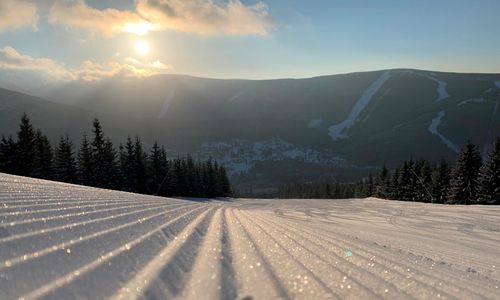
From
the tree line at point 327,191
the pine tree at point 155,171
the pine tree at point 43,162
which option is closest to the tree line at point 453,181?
the tree line at point 327,191

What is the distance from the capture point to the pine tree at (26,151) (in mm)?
28422

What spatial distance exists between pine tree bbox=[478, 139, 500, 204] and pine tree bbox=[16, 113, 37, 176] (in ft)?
171

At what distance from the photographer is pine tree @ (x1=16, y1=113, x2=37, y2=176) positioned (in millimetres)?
28422

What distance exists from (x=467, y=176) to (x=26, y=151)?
175ft

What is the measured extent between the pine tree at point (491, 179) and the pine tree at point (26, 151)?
2051 inches

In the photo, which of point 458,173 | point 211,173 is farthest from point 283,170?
point 458,173

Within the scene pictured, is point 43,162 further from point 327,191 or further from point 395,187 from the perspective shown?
point 327,191

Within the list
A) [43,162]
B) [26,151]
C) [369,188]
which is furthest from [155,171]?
[369,188]

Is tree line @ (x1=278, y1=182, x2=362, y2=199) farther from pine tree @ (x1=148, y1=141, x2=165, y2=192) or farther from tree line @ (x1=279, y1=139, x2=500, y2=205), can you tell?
pine tree @ (x1=148, y1=141, x2=165, y2=192)

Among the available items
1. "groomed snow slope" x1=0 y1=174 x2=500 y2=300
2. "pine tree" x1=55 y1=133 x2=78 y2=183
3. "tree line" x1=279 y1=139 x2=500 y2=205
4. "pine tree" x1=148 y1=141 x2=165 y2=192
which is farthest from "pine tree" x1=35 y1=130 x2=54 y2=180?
"tree line" x1=279 y1=139 x2=500 y2=205

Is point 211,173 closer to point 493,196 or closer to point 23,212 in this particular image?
point 493,196

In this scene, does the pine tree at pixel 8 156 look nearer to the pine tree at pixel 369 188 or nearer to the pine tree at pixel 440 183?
the pine tree at pixel 440 183

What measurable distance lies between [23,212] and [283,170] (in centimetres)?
19855

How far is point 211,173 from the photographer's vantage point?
47.8 m
